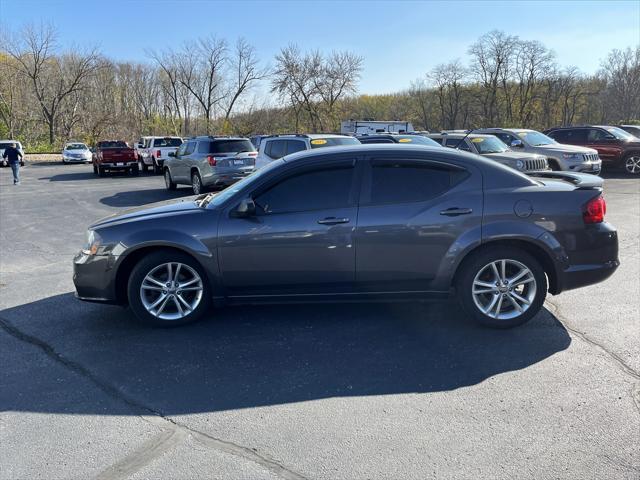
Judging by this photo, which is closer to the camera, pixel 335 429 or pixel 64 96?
pixel 335 429

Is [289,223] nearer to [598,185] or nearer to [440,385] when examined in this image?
[440,385]

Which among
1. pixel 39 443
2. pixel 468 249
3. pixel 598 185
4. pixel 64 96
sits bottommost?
pixel 39 443

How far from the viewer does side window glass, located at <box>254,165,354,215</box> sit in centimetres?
454

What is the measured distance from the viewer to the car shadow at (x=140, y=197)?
14470 millimetres

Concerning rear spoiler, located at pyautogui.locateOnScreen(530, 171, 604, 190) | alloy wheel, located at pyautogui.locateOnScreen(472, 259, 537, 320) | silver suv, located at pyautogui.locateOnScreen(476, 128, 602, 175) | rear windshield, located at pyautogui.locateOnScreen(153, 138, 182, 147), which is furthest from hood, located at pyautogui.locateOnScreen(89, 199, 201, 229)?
rear windshield, located at pyautogui.locateOnScreen(153, 138, 182, 147)

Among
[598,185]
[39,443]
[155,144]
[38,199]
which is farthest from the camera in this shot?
[155,144]

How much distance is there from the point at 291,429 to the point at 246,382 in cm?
69

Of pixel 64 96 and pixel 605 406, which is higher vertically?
pixel 64 96

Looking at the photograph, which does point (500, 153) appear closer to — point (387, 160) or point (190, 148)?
point (190, 148)

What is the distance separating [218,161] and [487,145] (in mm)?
7754

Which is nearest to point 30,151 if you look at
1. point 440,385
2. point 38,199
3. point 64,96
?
point 64,96

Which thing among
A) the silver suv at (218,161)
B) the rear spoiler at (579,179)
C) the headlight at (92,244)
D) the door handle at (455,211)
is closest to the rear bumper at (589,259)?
the rear spoiler at (579,179)

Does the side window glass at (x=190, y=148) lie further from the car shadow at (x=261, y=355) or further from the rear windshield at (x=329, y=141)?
the car shadow at (x=261, y=355)

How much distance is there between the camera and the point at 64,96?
156 ft
